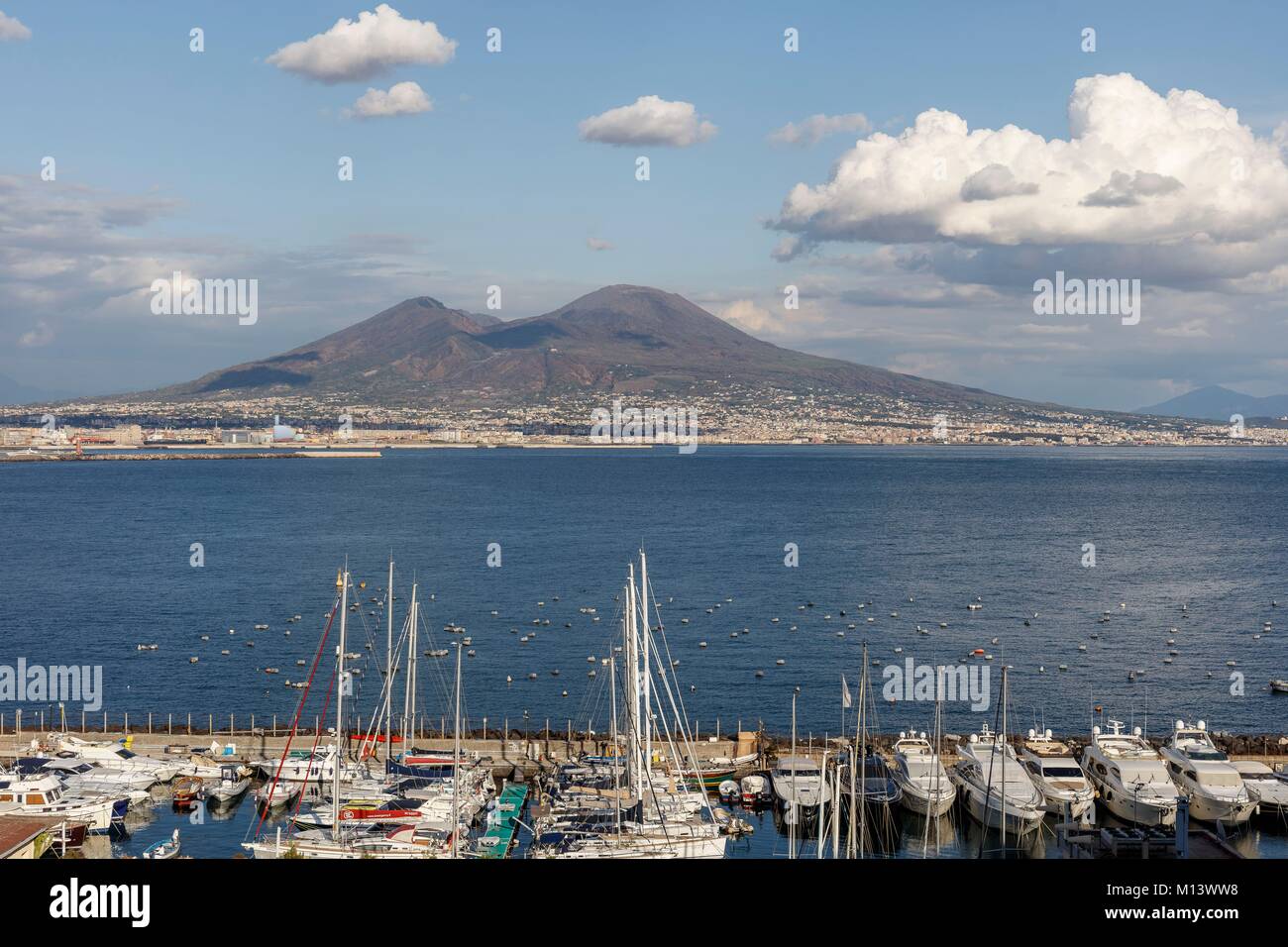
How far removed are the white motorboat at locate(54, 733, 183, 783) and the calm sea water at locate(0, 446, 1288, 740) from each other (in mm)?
5923

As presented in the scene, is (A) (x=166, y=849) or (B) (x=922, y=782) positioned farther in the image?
(B) (x=922, y=782)

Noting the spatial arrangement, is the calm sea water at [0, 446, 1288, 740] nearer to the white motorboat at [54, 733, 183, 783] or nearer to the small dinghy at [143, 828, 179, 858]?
the white motorboat at [54, 733, 183, 783]

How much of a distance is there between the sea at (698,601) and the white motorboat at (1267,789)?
14.7 feet

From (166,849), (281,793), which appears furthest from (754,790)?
(166,849)

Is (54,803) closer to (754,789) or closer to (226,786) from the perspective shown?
(226,786)

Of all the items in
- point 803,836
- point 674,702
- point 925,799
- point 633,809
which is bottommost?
point 803,836

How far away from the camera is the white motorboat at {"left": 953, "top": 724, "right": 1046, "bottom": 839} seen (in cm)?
2066

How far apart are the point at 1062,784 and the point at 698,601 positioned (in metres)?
25.1

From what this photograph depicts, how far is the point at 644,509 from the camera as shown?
87.1 metres

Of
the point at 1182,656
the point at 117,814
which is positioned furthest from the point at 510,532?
the point at 117,814

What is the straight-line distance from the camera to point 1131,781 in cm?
2158

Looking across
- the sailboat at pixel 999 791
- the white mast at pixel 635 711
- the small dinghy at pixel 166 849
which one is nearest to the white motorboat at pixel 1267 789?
the sailboat at pixel 999 791

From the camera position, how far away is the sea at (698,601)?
30891 millimetres
